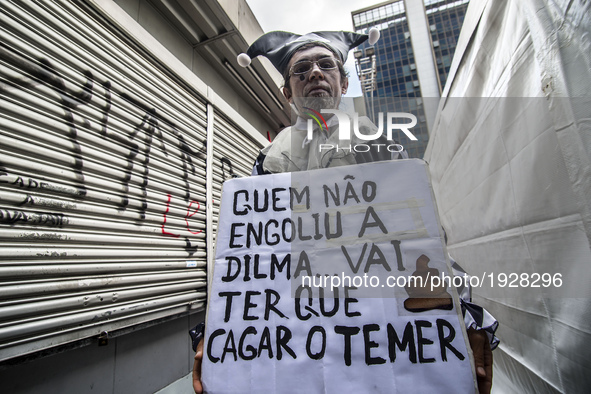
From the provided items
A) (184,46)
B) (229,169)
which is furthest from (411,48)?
(229,169)

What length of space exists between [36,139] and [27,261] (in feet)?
2.55

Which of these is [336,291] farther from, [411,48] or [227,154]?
[411,48]

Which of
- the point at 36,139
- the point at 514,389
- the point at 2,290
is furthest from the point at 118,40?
the point at 514,389

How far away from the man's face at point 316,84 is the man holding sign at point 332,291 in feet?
2.56

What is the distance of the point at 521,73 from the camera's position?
1.53m

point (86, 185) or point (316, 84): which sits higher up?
point (316, 84)

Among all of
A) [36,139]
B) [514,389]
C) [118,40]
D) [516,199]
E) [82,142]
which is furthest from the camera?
[118,40]

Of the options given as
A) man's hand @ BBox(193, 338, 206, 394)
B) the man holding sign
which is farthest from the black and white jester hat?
man's hand @ BBox(193, 338, 206, 394)

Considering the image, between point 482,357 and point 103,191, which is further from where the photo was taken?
point 103,191

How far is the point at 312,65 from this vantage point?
6.66 feet

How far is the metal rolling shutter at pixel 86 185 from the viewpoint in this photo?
5.53 feet

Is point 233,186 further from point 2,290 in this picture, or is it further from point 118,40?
point 118,40

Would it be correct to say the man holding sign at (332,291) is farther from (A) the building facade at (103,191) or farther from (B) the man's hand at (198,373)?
(A) the building facade at (103,191)

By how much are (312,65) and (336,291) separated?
1.58 metres
